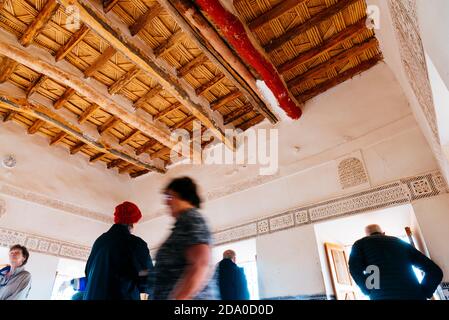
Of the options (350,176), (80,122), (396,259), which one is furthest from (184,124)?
(396,259)

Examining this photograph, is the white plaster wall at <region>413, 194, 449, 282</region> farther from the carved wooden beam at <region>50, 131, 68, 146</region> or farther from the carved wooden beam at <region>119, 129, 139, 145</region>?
the carved wooden beam at <region>50, 131, 68, 146</region>

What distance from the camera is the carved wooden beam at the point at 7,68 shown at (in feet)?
11.0

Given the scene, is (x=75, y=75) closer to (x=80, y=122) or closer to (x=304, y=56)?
(x=80, y=122)

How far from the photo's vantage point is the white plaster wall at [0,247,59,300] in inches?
150

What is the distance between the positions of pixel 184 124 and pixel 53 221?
2.50 metres

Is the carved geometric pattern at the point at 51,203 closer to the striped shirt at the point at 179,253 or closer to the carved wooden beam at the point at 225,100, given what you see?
the carved wooden beam at the point at 225,100

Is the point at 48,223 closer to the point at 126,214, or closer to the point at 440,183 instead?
the point at 126,214

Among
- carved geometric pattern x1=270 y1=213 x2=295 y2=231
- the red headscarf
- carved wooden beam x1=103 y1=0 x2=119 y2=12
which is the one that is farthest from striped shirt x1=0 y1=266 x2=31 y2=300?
carved geometric pattern x1=270 y1=213 x2=295 y2=231

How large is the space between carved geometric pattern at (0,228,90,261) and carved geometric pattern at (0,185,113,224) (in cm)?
50

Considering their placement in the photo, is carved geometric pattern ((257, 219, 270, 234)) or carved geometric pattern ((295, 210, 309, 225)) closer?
carved geometric pattern ((295, 210, 309, 225))

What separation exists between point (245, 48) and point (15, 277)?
308cm

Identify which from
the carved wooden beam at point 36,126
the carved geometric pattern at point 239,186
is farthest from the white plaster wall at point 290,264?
the carved wooden beam at point 36,126

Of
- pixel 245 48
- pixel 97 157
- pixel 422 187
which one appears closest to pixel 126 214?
pixel 245 48
